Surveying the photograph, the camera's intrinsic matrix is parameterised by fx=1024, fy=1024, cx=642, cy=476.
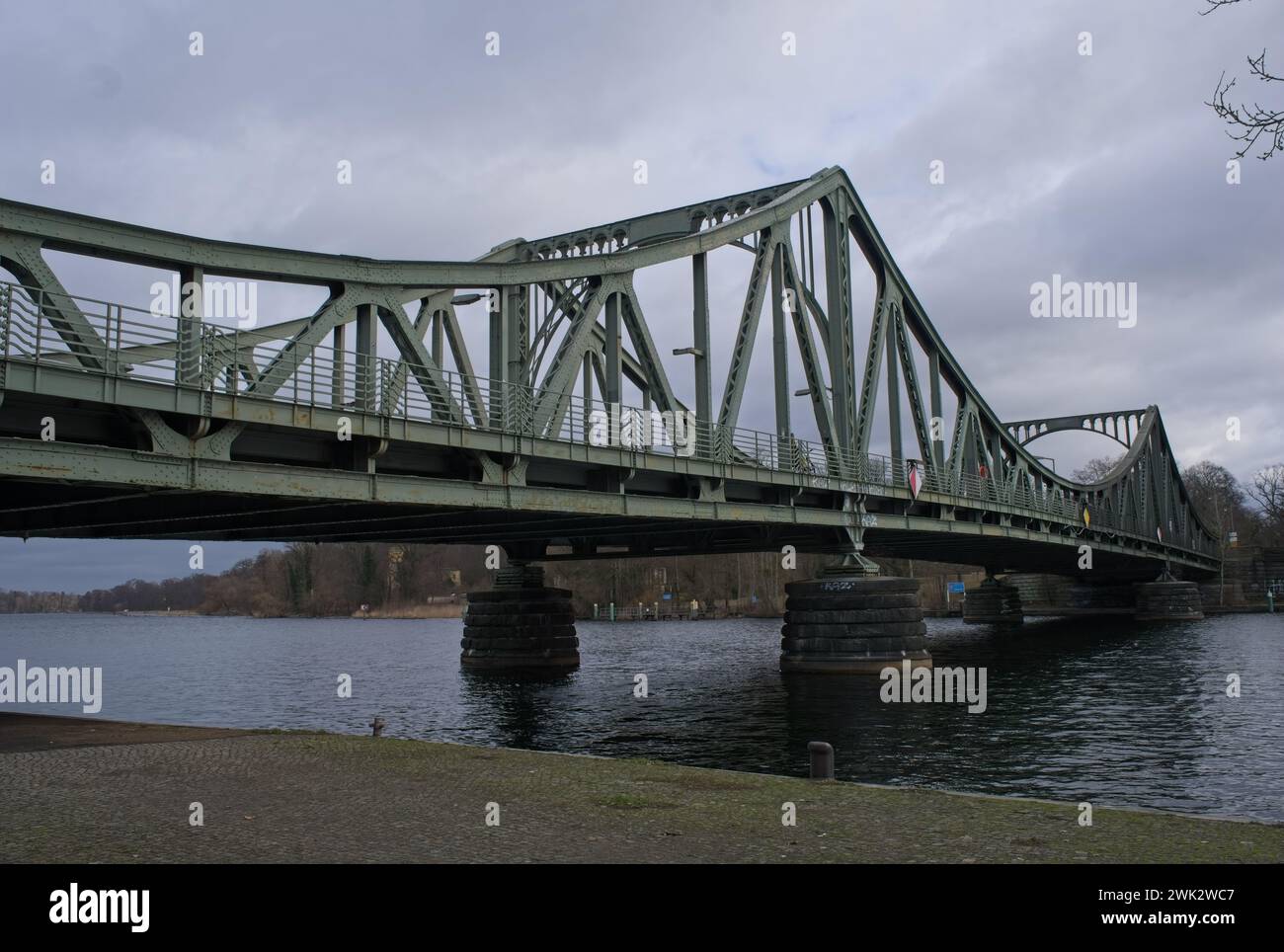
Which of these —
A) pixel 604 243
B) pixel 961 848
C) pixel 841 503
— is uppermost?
pixel 604 243

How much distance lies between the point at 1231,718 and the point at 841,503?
55.0 ft

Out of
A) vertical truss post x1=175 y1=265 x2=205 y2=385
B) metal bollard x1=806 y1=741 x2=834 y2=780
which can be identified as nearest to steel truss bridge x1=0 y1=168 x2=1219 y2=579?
vertical truss post x1=175 y1=265 x2=205 y2=385

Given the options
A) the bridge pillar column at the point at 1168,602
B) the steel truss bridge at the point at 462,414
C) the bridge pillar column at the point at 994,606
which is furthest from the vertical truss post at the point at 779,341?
the bridge pillar column at the point at 1168,602

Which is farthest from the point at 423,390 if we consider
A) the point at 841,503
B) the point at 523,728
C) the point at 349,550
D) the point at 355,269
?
the point at 349,550

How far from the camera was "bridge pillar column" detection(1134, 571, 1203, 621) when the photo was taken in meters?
97.4

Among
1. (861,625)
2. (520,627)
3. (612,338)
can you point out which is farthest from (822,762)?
(520,627)

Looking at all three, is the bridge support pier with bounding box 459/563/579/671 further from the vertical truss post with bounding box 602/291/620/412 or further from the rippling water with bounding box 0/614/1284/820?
the vertical truss post with bounding box 602/291/620/412

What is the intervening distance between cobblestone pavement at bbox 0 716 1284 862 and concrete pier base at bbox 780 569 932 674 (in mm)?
26332

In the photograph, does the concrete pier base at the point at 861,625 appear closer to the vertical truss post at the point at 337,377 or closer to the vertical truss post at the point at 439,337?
the vertical truss post at the point at 439,337

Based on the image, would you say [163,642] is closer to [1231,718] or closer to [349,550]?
[349,550]

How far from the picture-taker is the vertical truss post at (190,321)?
18.8 m

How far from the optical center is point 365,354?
73.1 feet

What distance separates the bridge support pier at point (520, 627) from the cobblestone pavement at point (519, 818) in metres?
33.3
